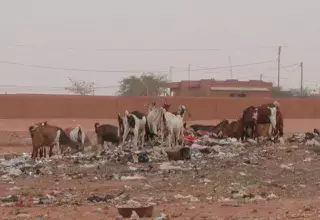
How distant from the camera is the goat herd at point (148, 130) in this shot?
20.7 metres

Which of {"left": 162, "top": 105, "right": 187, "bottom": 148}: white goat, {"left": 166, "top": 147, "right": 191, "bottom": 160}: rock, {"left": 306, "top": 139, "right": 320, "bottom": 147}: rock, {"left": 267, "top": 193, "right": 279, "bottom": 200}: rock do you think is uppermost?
{"left": 162, "top": 105, "right": 187, "bottom": 148}: white goat

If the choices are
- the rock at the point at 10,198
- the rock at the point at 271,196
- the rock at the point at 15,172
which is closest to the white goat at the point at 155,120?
the rock at the point at 15,172

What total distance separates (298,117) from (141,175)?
3288cm

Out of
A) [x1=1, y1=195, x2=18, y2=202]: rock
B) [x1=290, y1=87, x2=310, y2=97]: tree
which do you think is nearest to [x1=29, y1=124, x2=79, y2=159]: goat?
[x1=1, y1=195, x2=18, y2=202]: rock

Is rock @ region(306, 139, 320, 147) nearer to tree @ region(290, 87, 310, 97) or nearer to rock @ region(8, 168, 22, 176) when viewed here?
rock @ region(8, 168, 22, 176)

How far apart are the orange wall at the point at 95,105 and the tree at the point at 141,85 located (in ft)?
102

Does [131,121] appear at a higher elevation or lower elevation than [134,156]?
higher

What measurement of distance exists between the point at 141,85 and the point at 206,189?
65392 millimetres

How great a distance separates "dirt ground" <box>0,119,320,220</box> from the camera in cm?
1050

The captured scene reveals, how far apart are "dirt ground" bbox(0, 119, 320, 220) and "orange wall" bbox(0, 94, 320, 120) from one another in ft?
78.1

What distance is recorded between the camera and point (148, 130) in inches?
846

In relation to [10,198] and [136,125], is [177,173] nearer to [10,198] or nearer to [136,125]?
[10,198]

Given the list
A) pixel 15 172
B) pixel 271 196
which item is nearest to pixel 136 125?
pixel 15 172

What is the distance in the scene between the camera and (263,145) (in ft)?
68.6
